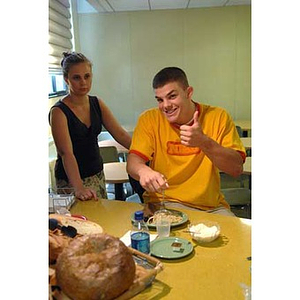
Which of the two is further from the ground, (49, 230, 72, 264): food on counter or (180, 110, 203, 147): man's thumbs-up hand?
(180, 110, 203, 147): man's thumbs-up hand

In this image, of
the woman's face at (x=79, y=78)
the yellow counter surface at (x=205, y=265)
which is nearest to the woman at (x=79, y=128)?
the woman's face at (x=79, y=78)

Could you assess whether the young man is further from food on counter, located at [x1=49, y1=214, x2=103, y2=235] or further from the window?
the window

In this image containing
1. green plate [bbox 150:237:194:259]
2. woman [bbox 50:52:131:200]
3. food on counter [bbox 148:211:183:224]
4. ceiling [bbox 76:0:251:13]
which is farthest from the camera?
ceiling [bbox 76:0:251:13]

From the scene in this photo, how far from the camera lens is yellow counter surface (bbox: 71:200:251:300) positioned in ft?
3.27

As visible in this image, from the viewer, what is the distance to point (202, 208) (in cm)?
181

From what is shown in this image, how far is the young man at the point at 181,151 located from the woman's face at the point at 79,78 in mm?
501

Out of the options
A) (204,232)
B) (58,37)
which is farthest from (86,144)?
(58,37)

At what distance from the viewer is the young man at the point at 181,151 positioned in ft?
5.90

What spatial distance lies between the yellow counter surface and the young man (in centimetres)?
23

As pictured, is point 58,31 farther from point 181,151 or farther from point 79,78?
point 181,151

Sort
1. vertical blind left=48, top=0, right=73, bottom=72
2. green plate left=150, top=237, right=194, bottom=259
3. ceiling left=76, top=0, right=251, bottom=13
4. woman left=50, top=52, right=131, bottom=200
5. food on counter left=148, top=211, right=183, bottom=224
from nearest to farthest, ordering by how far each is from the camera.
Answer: green plate left=150, top=237, right=194, bottom=259, food on counter left=148, top=211, right=183, bottom=224, woman left=50, top=52, right=131, bottom=200, vertical blind left=48, top=0, right=73, bottom=72, ceiling left=76, top=0, right=251, bottom=13

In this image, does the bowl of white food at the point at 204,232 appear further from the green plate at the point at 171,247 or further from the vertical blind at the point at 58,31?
the vertical blind at the point at 58,31

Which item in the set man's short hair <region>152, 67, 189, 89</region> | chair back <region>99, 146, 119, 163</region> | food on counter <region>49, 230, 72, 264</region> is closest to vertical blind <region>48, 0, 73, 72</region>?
chair back <region>99, 146, 119, 163</region>
